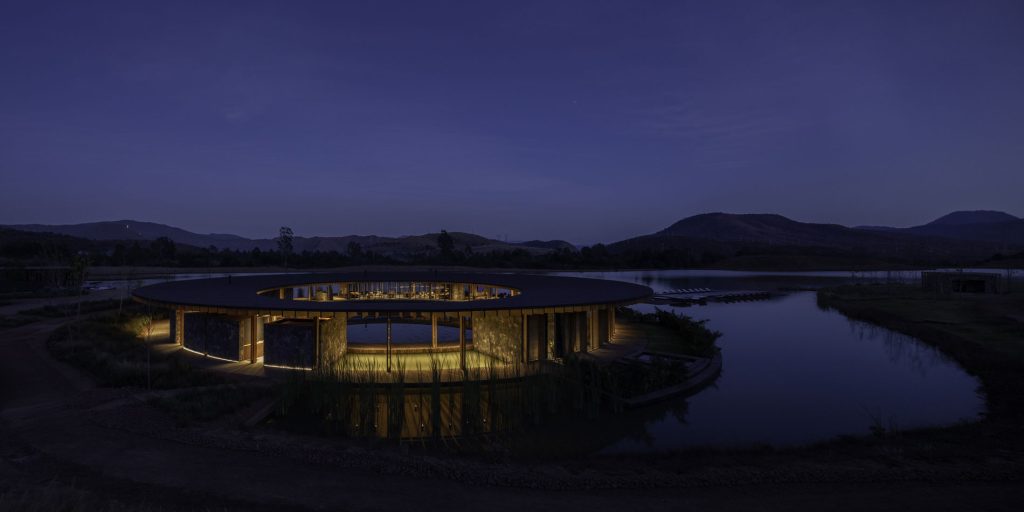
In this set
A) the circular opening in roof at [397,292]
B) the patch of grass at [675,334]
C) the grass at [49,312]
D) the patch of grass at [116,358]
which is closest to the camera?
the patch of grass at [116,358]

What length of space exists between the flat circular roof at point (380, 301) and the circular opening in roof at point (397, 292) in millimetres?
563

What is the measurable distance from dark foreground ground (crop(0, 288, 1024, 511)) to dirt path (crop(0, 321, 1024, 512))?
0.08 ft

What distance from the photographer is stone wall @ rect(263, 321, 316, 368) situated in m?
11.1

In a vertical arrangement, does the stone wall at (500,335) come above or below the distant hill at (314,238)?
below

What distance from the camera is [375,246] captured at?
118m

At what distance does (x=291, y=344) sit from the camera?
1121 cm

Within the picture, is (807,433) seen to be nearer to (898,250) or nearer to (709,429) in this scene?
(709,429)

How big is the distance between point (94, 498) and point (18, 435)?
10.2 feet

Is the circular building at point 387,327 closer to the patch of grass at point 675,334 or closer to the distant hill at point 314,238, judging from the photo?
the patch of grass at point 675,334

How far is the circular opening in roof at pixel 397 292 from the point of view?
69.7 feet

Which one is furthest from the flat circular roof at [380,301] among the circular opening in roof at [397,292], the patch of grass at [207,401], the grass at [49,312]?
the grass at [49,312]

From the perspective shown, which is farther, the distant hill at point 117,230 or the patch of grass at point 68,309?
the distant hill at point 117,230

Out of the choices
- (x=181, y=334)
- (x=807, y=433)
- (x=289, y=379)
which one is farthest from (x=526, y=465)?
Result: (x=181, y=334)

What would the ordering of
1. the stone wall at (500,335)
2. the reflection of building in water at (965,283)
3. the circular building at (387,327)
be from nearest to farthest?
the circular building at (387,327)
the stone wall at (500,335)
the reflection of building in water at (965,283)
